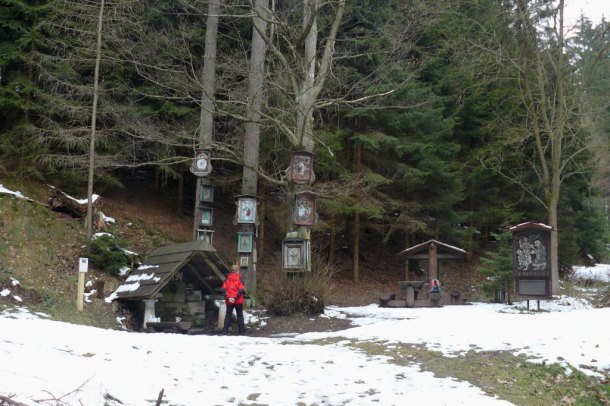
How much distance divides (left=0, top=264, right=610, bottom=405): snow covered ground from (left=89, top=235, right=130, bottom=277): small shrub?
4356mm

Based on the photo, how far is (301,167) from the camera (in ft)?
50.7

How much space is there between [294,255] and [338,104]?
20.2 ft

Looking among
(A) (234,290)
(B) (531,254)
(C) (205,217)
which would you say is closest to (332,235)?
(C) (205,217)

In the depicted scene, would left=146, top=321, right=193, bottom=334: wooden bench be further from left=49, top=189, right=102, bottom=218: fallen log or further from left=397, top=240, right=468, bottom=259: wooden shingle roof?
left=397, top=240, right=468, bottom=259: wooden shingle roof

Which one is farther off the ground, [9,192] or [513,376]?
[9,192]

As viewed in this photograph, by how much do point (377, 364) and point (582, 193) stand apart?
71.3 feet

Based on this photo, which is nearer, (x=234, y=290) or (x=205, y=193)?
(x=234, y=290)

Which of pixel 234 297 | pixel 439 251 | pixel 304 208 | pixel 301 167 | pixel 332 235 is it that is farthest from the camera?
pixel 332 235

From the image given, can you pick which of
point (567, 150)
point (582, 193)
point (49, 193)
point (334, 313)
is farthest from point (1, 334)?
point (582, 193)

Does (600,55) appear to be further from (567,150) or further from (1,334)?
(1,334)

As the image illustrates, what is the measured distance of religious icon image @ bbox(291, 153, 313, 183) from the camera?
15.4 meters

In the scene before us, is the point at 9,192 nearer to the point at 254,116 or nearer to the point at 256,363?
the point at 254,116

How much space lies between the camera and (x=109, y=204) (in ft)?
68.2

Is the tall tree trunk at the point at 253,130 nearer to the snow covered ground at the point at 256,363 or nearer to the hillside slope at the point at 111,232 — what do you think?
the hillside slope at the point at 111,232
